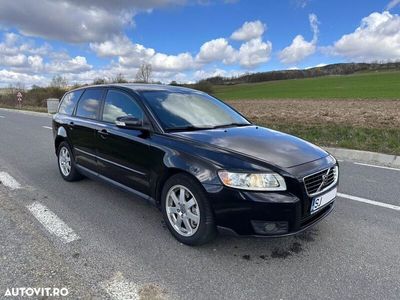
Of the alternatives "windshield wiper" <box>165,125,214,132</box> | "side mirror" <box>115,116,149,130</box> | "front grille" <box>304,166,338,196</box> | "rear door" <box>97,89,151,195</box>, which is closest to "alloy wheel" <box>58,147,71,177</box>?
"rear door" <box>97,89,151,195</box>

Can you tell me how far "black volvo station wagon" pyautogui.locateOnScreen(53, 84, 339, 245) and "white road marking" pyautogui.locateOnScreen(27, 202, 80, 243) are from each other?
2.57 ft

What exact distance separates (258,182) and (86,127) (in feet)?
9.73

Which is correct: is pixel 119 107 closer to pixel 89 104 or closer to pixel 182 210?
pixel 89 104

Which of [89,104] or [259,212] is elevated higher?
[89,104]

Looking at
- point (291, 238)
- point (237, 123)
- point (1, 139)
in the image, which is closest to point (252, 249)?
point (291, 238)

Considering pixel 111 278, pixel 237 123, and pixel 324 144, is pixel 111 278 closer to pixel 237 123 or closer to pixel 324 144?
pixel 237 123

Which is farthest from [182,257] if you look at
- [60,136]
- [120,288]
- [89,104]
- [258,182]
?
[60,136]

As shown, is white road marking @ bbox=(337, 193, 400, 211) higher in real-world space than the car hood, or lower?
lower

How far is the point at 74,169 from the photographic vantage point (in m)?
5.52

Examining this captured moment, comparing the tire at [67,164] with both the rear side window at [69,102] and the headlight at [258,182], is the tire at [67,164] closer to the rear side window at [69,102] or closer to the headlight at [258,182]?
the rear side window at [69,102]

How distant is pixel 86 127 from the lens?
4992 mm

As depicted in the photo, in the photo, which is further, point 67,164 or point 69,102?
point 69,102

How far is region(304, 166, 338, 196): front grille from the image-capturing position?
3176 millimetres

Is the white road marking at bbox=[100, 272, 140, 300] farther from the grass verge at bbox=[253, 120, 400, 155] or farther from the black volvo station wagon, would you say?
the grass verge at bbox=[253, 120, 400, 155]
